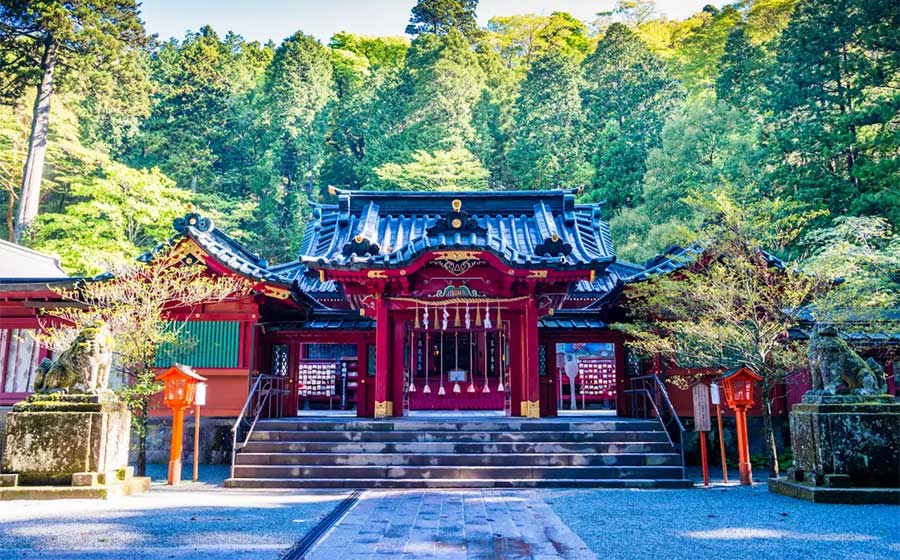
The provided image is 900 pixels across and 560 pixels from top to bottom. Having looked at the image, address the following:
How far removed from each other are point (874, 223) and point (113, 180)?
26.2 m

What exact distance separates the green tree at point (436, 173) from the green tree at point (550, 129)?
122 inches

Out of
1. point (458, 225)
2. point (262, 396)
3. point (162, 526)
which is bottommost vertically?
point (162, 526)

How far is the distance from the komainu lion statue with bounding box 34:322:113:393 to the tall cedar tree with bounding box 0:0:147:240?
63.9 feet

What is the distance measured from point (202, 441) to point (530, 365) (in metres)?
7.22

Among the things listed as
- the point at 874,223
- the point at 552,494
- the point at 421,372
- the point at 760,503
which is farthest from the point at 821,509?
the point at 874,223

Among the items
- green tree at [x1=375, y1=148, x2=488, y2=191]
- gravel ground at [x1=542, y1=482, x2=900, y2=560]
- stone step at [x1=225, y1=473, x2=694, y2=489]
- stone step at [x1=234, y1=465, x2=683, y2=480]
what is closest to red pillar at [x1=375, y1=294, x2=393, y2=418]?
stone step at [x1=234, y1=465, x2=683, y2=480]

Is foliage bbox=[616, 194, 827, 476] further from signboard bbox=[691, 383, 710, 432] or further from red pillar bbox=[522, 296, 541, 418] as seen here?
red pillar bbox=[522, 296, 541, 418]

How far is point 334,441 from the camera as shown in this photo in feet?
35.9

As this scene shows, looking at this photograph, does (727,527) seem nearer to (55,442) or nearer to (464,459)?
Result: (464,459)

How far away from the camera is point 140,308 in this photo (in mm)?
10648

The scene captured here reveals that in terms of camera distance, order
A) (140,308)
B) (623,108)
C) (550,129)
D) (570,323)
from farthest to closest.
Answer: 1. (623,108)
2. (550,129)
3. (570,323)
4. (140,308)

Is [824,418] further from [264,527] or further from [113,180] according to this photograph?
[113,180]

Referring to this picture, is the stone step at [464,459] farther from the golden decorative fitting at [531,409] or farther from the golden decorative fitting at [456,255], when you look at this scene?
the golden decorative fitting at [456,255]

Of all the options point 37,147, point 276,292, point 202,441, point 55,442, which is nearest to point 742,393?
point 276,292
